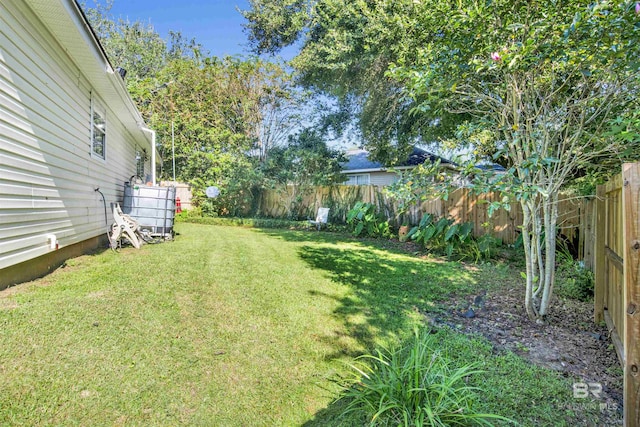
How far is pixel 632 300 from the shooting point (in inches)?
64.2

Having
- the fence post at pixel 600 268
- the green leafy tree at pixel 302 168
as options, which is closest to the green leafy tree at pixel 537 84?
the fence post at pixel 600 268

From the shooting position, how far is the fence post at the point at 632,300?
5.28ft

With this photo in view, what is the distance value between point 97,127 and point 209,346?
17.7 ft

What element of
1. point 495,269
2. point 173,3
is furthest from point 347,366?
point 173,3

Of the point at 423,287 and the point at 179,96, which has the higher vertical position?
the point at 179,96

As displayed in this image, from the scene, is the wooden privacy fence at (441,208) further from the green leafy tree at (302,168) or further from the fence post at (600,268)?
the fence post at (600,268)

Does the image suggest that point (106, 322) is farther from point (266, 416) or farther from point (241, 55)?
point (241, 55)

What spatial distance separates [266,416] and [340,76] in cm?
878

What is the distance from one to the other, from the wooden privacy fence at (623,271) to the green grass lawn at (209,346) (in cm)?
47

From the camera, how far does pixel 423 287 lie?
4332 millimetres

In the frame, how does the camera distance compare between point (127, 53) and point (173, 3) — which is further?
point (127, 53)

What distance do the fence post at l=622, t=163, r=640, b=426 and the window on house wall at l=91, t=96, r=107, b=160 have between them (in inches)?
268

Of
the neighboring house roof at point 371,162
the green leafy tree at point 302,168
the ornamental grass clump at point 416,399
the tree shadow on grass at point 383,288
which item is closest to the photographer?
the ornamental grass clump at point 416,399

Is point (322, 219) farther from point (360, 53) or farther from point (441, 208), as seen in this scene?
point (360, 53)
